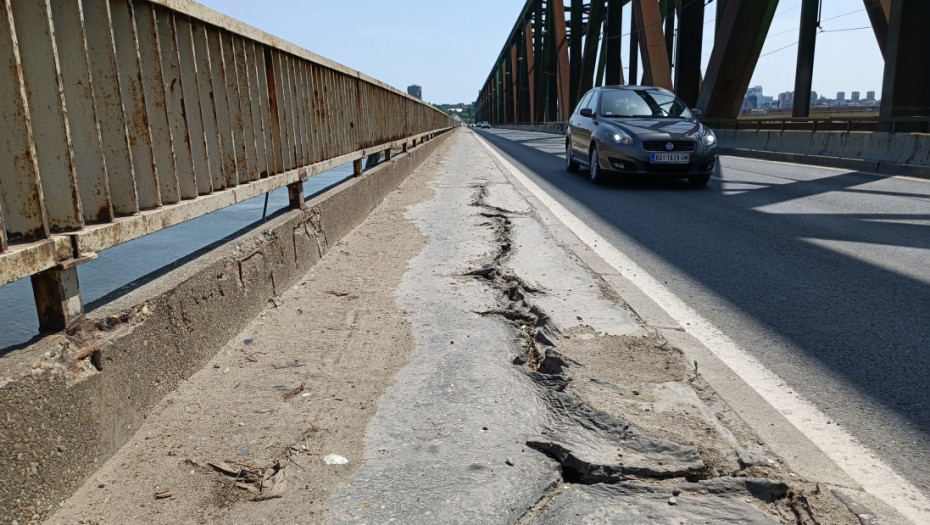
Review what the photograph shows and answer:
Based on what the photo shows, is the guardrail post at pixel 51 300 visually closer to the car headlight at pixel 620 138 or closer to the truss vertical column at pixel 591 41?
the car headlight at pixel 620 138

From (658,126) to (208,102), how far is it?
7.82 metres

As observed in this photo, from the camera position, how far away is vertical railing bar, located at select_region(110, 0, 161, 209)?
249 centimetres

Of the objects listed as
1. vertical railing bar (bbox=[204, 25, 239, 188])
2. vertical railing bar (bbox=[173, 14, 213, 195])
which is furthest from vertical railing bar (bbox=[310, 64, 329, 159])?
vertical railing bar (bbox=[173, 14, 213, 195])

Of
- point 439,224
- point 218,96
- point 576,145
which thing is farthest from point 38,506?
point 576,145

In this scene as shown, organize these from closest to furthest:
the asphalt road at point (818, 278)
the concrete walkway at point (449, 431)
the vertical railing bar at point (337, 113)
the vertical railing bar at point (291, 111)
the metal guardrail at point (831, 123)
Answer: the concrete walkway at point (449, 431)
the asphalt road at point (818, 278)
the vertical railing bar at point (291, 111)
the vertical railing bar at point (337, 113)
the metal guardrail at point (831, 123)

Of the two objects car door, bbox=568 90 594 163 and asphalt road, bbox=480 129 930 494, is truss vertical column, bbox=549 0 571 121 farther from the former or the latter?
asphalt road, bbox=480 129 930 494

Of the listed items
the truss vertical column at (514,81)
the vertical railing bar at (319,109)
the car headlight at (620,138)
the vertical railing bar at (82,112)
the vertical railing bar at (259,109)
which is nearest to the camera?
the vertical railing bar at (82,112)

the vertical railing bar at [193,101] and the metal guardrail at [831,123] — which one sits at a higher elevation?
the vertical railing bar at [193,101]

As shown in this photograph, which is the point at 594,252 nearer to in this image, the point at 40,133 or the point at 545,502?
the point at 545,502

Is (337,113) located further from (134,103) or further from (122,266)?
(134,103)

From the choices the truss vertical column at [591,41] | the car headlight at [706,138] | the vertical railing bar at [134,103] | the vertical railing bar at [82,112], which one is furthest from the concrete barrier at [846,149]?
the truss vertical column at [591,41]

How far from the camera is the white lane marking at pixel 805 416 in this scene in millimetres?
1847

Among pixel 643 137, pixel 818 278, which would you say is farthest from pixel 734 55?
pixel 818 278

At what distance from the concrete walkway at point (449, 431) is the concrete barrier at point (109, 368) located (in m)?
0.07
